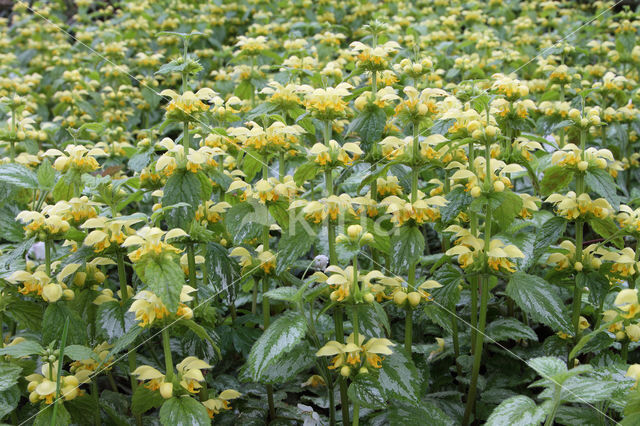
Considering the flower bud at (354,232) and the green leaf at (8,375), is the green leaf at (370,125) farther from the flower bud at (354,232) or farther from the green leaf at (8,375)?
the green leaf at (8,375)

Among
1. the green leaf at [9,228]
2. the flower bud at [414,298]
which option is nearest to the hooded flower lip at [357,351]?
the flower bud at [414,298]

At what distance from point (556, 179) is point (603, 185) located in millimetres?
168

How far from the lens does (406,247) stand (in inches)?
77.7

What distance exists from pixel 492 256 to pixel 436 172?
3.34 feet

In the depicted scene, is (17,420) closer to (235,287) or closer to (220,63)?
(235,287)

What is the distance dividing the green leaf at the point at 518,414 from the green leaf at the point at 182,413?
799mm

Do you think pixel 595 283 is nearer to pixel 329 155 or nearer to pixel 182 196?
pixel 329 155

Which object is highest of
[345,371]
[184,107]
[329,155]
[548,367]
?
[184,107]

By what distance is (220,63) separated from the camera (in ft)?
18.4

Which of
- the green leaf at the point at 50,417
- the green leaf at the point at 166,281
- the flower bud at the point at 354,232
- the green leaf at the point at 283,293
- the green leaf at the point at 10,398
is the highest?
the flower bud at the point at 354,232

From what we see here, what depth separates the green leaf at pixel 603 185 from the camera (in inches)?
76.5

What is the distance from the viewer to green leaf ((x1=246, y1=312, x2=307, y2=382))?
5.64ft

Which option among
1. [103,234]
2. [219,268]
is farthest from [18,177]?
[219,268]

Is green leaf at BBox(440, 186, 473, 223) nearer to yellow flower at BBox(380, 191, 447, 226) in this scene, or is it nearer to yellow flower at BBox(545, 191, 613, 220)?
yellow flower at BBox(380, 191, 447, 226)
